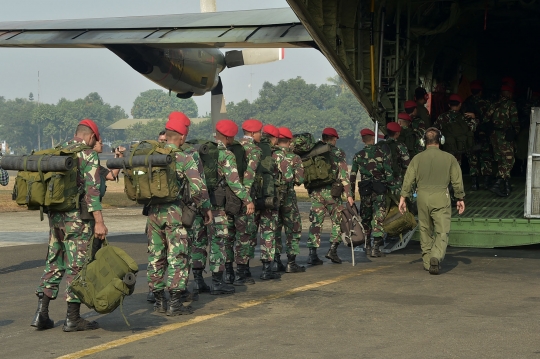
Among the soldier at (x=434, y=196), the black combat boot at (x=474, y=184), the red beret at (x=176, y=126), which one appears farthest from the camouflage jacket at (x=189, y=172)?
the black combat boot at (x=474, y=184)

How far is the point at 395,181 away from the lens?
1239 cm

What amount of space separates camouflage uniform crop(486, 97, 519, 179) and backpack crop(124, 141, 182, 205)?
27.4 ft

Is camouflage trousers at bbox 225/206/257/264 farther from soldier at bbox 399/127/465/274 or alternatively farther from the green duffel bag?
the green duffel bag

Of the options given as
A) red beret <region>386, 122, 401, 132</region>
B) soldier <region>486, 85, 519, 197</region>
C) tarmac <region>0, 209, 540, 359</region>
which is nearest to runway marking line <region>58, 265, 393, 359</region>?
tarmac <region>0, 209, 540, 359</region>

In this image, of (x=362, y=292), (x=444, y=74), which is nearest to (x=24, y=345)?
(x=362, y=292)

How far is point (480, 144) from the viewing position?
1497 centimetres

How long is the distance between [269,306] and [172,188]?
5.35ft

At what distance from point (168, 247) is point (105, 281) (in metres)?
1.05

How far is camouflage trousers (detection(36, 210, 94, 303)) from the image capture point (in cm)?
731

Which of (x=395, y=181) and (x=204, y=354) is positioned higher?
(x=395, y=181)

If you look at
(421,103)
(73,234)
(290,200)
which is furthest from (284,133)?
(421,103)

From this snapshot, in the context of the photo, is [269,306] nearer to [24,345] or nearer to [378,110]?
[24,345]

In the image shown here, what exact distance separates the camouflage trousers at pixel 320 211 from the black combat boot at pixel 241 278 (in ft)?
5.59

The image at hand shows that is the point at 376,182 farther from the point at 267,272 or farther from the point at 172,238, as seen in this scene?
the point at 172,238
